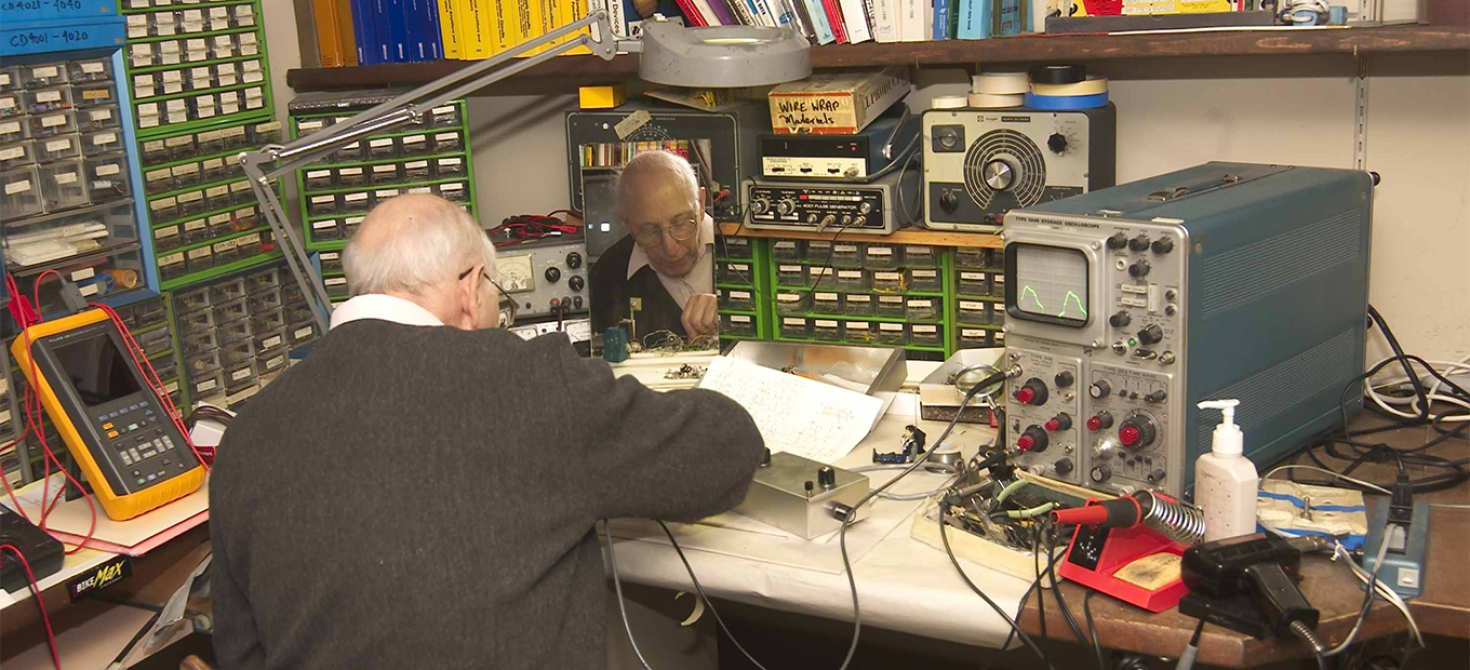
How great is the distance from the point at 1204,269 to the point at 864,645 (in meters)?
1.34

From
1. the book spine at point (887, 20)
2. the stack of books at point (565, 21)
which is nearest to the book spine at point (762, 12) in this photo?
the stack of books at point (565, 21)

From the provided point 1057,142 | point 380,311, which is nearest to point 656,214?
point 1057,142

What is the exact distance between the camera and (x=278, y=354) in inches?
127

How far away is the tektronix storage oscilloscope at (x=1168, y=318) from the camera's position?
1.62 meters

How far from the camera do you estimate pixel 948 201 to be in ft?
9.00

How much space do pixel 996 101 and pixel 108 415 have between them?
181cm

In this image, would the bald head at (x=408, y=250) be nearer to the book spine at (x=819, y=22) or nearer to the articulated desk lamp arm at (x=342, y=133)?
the articulated desk lamp arm at (x=342, y=133)

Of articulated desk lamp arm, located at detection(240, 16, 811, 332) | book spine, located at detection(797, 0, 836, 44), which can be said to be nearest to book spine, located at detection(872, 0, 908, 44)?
book spine, located at detection(797, 0, 836, 44)

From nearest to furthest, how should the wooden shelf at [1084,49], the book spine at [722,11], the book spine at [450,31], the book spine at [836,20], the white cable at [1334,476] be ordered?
the white cable at [1334,476], the wooden shelf at [1084,49], the book spine at [836,20], the book spine at [722,11], the book spine at [450,31]

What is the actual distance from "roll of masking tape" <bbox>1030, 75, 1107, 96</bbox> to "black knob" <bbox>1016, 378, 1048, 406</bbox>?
1.05 meters

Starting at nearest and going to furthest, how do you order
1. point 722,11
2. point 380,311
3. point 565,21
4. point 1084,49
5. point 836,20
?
point 380,311
point 1084,49
point 836,20
point 722,11
point 565,21

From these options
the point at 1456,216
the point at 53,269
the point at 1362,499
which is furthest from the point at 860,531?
the point at 53,269

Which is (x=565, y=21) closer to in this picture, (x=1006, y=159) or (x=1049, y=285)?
(x=1006, y=159)

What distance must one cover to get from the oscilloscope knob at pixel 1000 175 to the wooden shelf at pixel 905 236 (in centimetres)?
11
